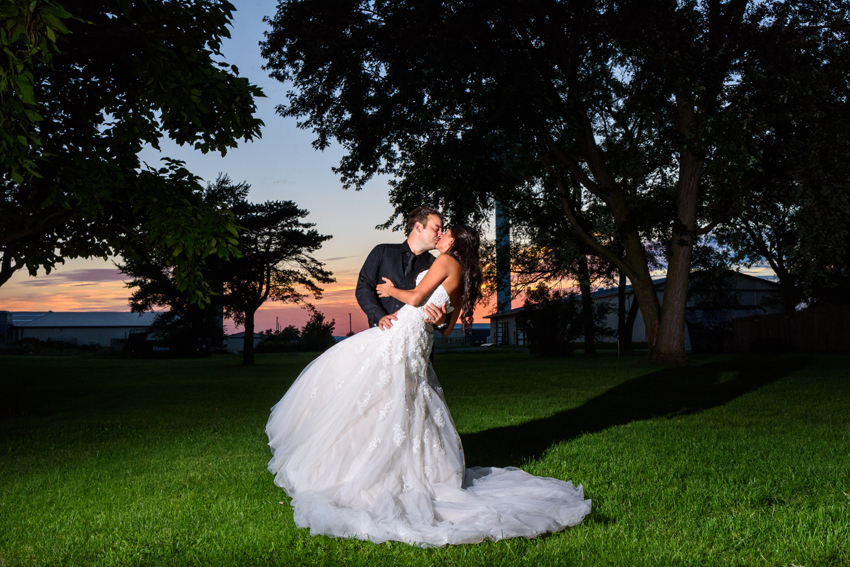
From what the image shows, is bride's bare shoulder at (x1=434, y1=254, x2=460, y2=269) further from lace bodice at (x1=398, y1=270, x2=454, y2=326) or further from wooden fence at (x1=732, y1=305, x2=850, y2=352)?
wooden fence at (x1=732, y1=305, x2=850, y2=352)

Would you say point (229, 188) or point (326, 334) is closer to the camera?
point (229, 188)

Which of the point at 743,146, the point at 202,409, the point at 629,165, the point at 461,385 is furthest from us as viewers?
the point at 629,165

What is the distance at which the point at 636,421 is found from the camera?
9398 mm

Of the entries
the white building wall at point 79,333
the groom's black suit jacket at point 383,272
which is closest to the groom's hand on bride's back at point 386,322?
the groom's black suit jacket at point 383,272

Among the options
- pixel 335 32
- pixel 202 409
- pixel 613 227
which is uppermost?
pixel 335 32

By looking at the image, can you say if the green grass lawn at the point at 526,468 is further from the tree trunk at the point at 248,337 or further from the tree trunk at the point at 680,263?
the tree trunk at the point at 248,337

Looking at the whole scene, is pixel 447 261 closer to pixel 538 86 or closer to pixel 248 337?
pixel 538 86

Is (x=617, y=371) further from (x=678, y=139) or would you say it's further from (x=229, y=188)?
(x=229, y=188)

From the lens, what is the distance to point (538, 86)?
16.5 m

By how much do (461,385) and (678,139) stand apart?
8.97 m

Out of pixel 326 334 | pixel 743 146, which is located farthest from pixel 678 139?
pixel 326 334

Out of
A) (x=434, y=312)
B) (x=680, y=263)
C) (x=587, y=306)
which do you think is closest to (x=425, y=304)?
(x=434, y=312)

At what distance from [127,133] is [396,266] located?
7539mm

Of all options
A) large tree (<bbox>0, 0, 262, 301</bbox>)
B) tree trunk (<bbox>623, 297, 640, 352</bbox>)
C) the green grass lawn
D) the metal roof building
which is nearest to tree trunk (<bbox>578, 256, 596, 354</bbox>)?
tree trunk (<bbox>623, 297, 640, 352</bbox>)
